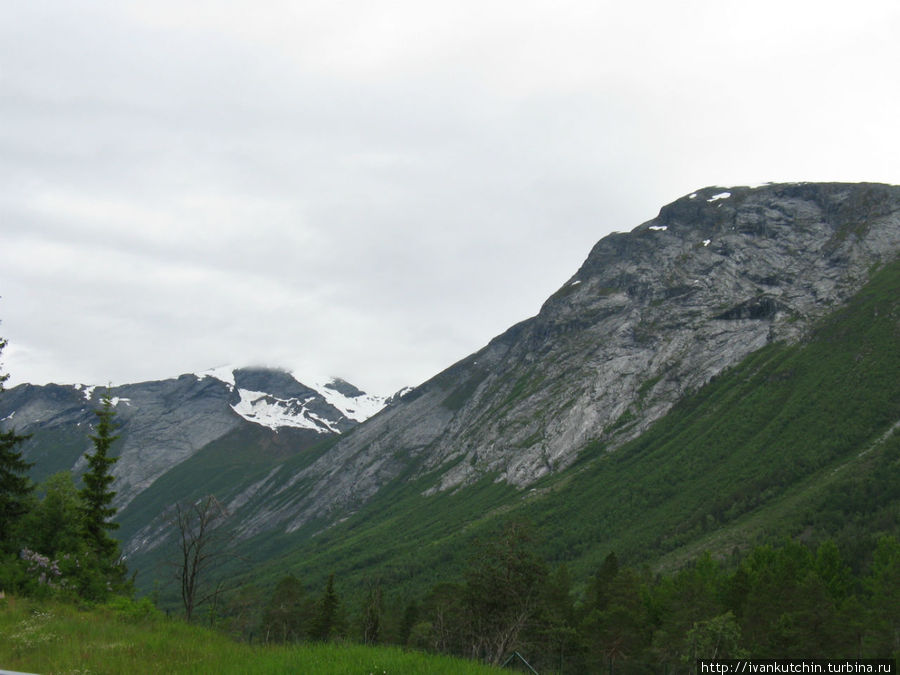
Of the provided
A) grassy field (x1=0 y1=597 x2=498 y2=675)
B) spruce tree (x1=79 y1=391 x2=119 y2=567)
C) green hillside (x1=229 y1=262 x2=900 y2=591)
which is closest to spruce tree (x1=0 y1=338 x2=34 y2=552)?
spruce tree (x1=79 y1=391 x2=119 y2=567)

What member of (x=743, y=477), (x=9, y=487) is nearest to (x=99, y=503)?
(x=9, y=487)

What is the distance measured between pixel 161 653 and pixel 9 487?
21023 millimetres

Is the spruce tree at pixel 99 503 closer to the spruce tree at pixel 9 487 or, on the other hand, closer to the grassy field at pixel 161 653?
the spruce tree at pixel 9 487

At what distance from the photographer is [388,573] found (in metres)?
166

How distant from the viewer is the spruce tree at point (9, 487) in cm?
2733

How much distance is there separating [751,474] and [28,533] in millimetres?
151460

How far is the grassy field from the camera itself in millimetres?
10695

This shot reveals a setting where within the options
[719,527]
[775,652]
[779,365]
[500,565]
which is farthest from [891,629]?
[779,365]

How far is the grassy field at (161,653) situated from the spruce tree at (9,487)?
14982 mm

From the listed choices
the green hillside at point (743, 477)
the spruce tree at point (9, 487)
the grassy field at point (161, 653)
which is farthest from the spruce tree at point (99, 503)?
the green hillside at point (743, 477)

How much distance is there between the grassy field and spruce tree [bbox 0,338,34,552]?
1498 cm

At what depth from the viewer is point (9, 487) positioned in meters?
27.8

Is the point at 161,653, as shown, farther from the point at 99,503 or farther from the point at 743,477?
the point at 743,477

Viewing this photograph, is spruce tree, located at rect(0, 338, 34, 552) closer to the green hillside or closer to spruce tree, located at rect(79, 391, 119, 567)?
spruce tree, located at rect(79, 391, 119, 567)
